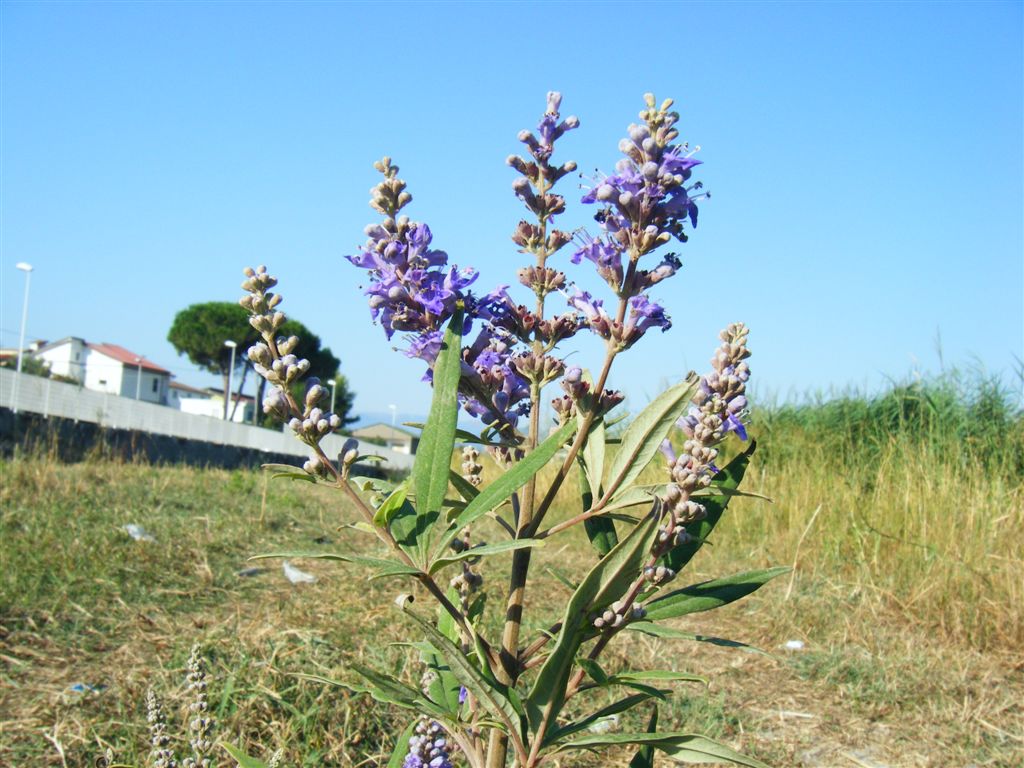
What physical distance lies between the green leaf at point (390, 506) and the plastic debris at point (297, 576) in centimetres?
392

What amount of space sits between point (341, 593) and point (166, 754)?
2786 mm

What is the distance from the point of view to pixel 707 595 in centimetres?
129

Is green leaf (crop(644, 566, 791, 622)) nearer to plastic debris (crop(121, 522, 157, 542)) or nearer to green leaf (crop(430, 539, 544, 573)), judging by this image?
green leaf (crop(430, 539, 544, 573))

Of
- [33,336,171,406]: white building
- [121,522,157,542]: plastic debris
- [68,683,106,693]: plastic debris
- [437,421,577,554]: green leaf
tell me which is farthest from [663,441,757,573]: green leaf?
[33,336,171,406]: white building

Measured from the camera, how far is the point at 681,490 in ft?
3.78

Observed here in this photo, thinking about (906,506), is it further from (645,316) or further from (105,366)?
(105,366)

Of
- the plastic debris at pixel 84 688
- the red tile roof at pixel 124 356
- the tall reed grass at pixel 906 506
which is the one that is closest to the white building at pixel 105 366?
the red tile roof at pixel 124 356

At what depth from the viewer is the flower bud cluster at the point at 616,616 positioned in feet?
3.74

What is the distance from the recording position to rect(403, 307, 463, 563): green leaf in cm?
113

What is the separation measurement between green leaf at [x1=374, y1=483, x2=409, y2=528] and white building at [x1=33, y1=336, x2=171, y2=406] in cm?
6734

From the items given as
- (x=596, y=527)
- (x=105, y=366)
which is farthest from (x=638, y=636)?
(x=105, y=366)

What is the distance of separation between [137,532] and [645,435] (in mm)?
4776

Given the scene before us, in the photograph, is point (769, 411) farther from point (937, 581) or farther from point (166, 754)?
point (166, 754)

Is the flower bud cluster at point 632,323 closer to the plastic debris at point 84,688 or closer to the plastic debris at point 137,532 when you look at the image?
the plastic debris at point 84,688
